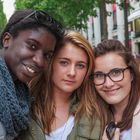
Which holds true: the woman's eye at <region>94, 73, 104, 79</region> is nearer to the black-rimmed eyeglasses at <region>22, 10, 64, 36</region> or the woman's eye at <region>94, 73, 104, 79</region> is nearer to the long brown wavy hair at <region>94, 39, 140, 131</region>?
the long brown wavy hair at <region>94, 39, 140, 131</region>

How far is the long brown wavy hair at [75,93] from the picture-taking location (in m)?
3.28

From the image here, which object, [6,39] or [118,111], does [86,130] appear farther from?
[6,39]

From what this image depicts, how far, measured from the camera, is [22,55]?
8.47 feet

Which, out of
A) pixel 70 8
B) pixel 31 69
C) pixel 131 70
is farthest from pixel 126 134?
pixel 70 8

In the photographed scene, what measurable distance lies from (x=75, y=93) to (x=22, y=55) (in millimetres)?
1035

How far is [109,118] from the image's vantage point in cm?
323

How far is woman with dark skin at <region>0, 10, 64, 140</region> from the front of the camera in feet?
8.04

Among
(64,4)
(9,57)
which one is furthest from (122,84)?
(64,4)

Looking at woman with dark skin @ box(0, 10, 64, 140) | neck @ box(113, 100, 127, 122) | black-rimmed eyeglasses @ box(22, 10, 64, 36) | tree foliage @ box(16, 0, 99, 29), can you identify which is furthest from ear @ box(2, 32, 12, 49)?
tree foliage @ box(16, 0, 99, 29)

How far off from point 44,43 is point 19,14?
1.06 ft

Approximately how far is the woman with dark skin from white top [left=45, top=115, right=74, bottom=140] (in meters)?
0.53

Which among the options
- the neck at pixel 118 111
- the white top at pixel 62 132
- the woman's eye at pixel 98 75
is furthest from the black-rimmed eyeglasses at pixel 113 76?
the white top at pixel 62 132

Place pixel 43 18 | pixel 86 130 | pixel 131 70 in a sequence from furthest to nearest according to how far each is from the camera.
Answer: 1. pixel 131 70
2. pixel 86 130
3. pixel 43 18

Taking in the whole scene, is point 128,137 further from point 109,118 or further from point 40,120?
point 40,120
